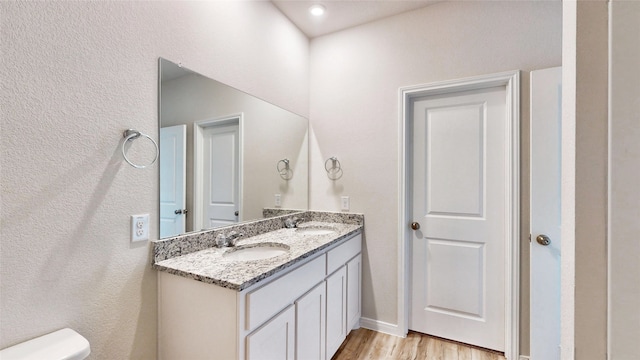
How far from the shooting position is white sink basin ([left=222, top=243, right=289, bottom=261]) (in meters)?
1.54

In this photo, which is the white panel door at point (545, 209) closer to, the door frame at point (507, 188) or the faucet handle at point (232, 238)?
the door frame at point (507, 188)

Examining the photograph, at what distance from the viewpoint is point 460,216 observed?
2080mm

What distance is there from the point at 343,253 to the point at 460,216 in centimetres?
94

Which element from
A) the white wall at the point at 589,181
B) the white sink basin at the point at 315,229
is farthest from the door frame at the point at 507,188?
the white wall at the point at 589,181

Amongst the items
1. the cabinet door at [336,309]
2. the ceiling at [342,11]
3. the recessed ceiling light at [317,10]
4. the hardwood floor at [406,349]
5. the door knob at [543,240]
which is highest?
the ceiling at [342,11]

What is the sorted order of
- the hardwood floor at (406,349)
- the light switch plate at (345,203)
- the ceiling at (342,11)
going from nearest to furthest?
the hardwood floor at (406,349) → the ceiling at (342,11) → the light switch plate at (345,203)

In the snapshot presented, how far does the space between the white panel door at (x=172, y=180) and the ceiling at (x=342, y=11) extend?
134 cm

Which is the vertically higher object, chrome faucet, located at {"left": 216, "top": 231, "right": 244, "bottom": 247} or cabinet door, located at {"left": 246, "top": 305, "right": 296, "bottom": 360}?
chrome faucet, located at {"left": 216, "top": 231, "right": 244, "bottom": 247}

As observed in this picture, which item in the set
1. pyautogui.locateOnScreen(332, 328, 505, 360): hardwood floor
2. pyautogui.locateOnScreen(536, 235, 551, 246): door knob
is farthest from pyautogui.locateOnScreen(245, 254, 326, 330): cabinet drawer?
pyautogui.locateOnScreen(536, 235, 551, 246): door knob

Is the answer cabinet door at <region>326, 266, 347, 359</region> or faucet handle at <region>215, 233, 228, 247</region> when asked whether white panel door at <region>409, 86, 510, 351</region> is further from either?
faucet handle at <region>215, 233, 228, 247</region>

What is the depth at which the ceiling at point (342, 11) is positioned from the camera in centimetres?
206

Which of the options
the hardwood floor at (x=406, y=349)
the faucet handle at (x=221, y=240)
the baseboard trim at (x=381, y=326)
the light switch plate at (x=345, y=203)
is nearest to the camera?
the faucet handle at (x=221, y=240)

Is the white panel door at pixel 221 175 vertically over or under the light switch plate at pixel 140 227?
over

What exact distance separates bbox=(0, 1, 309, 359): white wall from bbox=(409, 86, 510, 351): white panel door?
5.81ft
